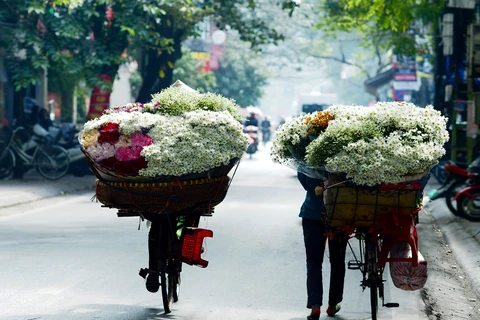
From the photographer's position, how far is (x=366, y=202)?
6.25 m

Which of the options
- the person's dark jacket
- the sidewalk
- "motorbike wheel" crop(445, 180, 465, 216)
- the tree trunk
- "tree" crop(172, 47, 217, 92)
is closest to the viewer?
the person's dark jacket

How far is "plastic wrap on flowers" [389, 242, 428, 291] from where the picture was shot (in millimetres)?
6434

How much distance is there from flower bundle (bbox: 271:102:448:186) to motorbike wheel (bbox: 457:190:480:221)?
7938mm

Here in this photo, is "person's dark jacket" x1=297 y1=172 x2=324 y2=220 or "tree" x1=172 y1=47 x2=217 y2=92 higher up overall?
"person's dark jacket" x1=297 y1=172 x2=324 y2=220

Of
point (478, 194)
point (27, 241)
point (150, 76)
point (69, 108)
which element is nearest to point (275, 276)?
point (27, 241)

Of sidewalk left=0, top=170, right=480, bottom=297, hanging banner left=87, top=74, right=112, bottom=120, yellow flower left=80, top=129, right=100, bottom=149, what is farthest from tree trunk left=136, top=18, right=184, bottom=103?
yellow flower left=80, top=129, right=100, bottom=149

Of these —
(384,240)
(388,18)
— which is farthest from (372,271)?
(388,18)

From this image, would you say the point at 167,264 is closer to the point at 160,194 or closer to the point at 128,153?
the point at 160,194

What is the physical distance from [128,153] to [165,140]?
0.96ft

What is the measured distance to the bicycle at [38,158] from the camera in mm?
19625

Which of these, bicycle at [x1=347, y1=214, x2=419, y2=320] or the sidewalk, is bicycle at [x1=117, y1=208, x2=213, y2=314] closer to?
bicycle at [x1=347, y1=214, x2=419, y2=320]

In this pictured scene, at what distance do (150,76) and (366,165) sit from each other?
21.0m

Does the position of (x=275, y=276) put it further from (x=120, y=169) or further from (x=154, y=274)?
(x=120, y=169)

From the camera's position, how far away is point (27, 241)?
11.2 meters
